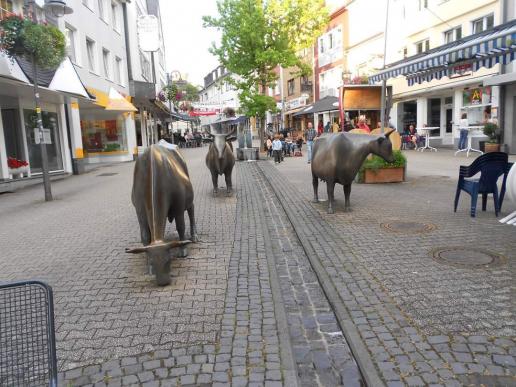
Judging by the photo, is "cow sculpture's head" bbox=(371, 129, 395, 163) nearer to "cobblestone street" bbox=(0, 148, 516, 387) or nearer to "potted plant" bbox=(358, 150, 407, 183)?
"cobblestone street" bbox=(0, 148, 516, 387)

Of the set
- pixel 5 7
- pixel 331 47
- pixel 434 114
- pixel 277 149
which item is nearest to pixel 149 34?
pixel 5 7

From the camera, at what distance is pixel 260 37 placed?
23328 millimetres

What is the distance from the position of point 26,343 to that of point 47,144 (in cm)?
1503

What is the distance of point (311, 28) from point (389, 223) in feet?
67.9

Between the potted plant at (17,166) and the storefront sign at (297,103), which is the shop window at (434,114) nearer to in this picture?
the storefront sign at (297,103)

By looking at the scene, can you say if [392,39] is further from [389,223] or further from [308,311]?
[308,311]

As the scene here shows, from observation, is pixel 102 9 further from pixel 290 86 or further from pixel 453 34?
pixel 290 86

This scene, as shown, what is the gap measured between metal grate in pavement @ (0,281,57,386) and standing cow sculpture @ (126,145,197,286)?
3.98 ft

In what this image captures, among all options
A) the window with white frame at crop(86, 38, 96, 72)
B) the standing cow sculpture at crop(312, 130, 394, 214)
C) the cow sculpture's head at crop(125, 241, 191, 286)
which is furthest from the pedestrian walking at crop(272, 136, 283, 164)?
the cow sculpture's head at crop(125, 241, 191, 286)

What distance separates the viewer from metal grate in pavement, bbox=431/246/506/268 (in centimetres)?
499

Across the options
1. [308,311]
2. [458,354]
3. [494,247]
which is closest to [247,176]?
[494,247]

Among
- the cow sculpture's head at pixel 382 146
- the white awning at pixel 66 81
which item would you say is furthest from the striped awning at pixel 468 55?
the white awning at pixel 66 81

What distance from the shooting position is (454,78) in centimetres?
2142

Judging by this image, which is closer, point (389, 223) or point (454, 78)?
point (389, 223)
